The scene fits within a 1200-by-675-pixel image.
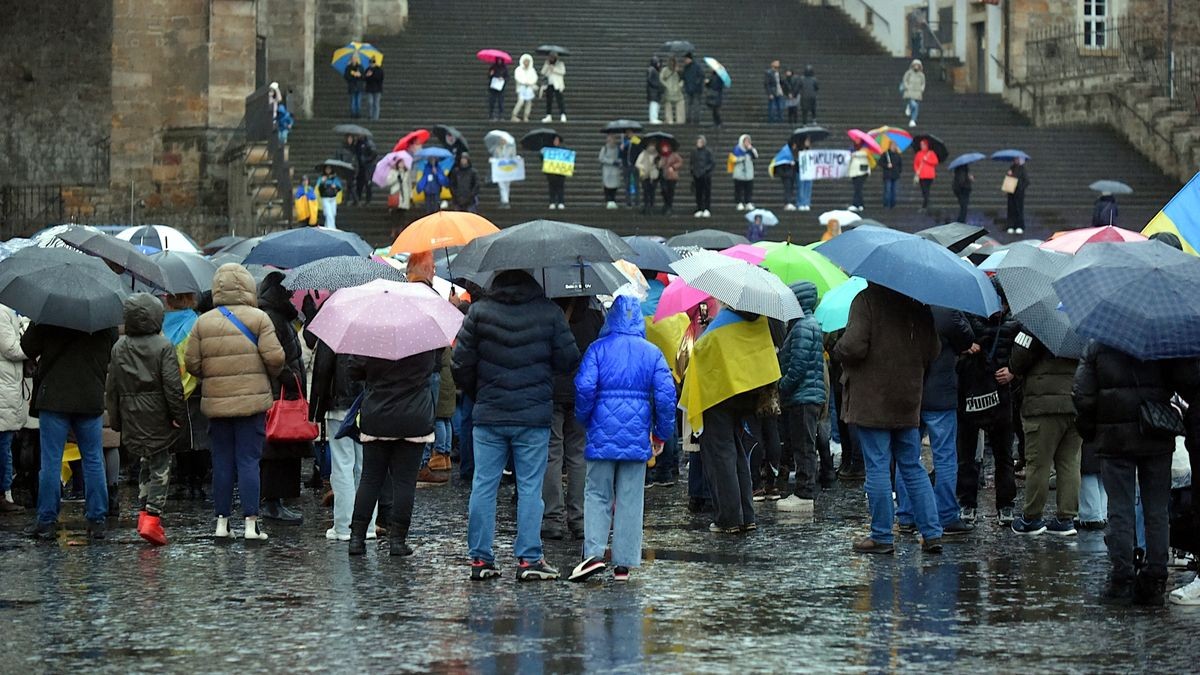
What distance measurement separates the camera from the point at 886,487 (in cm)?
1182

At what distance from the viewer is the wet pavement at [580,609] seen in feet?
28.3

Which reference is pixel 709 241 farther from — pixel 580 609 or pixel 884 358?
pixel 580 609

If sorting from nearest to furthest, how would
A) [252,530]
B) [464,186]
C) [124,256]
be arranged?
[252,530], [124,256], [464,186]

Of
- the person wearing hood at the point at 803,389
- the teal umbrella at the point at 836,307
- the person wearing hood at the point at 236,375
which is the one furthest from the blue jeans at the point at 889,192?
the person wearing hood at the point at 236,375

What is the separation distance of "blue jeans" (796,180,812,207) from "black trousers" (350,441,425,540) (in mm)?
23158

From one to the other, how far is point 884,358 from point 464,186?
19824 mm

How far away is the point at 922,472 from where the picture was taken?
1199 cm

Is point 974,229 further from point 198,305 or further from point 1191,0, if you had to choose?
point 1191,0

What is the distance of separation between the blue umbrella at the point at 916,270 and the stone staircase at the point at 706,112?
19.4 meters

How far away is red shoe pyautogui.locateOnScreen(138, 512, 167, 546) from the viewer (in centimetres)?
1209

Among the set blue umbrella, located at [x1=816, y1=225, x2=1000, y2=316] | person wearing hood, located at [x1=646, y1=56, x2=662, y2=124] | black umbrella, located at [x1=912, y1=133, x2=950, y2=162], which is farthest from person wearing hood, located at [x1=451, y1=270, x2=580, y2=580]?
person wearing hood, located at [x1=646, y1=56, x2=662, y2=124]

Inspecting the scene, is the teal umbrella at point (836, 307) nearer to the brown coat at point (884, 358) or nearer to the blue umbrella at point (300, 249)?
the brown coat at point (884, 358)

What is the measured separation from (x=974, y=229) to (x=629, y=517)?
4531 mm

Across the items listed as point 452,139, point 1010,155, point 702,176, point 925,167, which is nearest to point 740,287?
point 452,139
